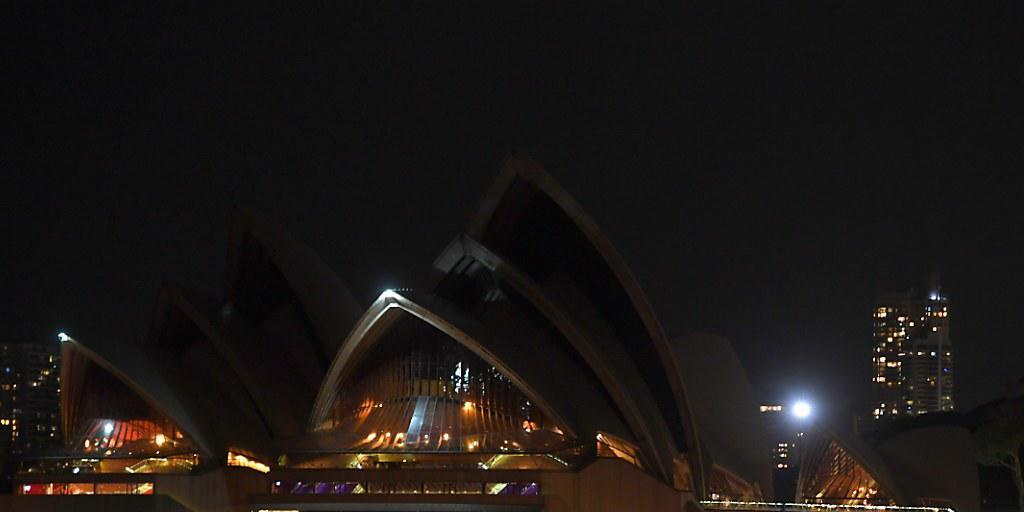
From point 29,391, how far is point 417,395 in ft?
434

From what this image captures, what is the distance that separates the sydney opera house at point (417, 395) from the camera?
1452 inches

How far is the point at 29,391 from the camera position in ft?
523

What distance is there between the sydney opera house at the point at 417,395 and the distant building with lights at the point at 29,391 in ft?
370

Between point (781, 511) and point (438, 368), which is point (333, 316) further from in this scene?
point (781, 511)

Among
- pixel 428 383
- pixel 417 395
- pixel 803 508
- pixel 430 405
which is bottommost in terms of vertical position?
pixel 803 508

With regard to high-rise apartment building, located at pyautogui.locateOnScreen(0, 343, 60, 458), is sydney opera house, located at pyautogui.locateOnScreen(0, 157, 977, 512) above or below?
below

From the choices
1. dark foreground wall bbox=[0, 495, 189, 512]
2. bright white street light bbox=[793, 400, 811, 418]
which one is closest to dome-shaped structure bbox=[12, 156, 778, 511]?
dark foreground wall bbox=[0, 495, 189, 512]

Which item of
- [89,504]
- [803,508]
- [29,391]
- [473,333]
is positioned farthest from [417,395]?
[29,391]

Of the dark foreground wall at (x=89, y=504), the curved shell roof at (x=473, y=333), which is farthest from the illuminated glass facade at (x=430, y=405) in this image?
the dark foreground wall at (x=89, y=504)

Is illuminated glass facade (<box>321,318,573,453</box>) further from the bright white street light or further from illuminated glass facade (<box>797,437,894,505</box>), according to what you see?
illuminated glass facade (<box>797,437,894,505</box>)

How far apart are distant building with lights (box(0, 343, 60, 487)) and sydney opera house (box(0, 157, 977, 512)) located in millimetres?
112923

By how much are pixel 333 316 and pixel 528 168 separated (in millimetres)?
9268

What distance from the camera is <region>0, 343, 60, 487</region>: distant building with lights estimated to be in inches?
5960

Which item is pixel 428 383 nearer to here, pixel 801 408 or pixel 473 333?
pixel 473 333
